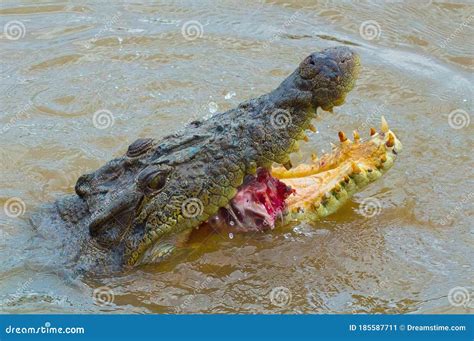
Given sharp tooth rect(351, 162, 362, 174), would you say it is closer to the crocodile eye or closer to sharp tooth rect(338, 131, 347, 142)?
sharp tooth rect(338, 131, 347, 142)

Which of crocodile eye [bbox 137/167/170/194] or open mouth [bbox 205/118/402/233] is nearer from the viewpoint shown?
crocodile eye [bbox 137/167/170/194]

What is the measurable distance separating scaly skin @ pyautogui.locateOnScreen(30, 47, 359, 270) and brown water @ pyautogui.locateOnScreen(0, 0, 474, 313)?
0.92 feet

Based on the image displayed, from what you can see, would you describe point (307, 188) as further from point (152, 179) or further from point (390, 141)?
point (152, 179)

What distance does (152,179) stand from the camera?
5.97 m

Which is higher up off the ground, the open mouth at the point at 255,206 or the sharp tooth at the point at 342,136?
the sharp tooth at the point at 342,136

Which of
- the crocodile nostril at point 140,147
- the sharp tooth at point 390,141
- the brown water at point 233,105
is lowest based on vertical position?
the brown water at point 233,105

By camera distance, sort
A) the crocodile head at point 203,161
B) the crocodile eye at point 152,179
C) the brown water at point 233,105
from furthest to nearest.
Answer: the brown water at point 233,105 → the crocodile eye at point 152,179 → the crocodile head at point 203,161

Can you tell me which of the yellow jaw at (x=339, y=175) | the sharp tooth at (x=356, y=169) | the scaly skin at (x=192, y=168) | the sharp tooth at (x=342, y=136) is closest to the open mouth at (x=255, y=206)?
the yellow jaw at (x=339, y=175)

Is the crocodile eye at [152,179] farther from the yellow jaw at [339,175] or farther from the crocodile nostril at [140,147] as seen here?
the yellow jaw at [339,175]

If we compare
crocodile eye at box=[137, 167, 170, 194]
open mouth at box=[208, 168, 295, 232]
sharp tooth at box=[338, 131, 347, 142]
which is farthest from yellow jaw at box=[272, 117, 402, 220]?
crocodile eye at box=[137, 167, 170, 194]

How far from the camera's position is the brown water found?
6.17 metres

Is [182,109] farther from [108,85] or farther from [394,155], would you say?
[394,155]

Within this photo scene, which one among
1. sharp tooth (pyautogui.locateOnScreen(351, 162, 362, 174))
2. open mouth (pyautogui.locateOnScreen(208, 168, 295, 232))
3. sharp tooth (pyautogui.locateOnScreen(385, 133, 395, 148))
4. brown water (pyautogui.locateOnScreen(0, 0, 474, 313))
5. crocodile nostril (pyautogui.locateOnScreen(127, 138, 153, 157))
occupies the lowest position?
brown water (pyautogui.locateOnScreen(0, 0, 474, 313))

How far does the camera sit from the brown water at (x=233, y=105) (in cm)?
617
